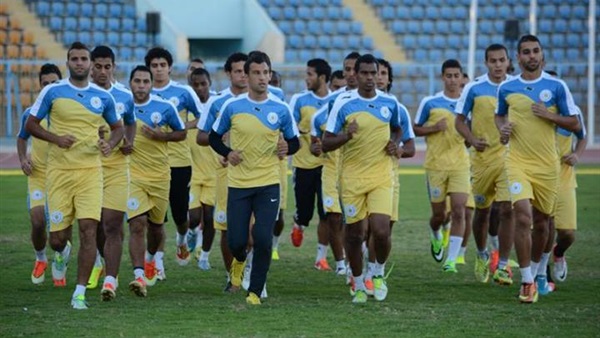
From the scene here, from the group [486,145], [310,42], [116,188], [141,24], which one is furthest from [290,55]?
[116,188]

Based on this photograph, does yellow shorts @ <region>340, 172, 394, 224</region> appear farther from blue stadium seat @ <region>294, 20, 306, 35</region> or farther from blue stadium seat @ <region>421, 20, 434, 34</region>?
blue stadium seat @ <region>421, 20, 434, 34</region>

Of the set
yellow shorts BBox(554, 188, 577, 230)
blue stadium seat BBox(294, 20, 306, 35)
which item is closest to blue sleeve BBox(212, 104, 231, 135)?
yellow shorts BBox(554, 188, 577, 230)

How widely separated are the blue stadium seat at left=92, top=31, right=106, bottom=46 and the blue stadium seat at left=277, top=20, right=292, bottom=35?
5.39 meters

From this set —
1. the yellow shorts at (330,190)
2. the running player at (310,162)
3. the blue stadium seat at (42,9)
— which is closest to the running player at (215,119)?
the yellow shorts at (330,190)

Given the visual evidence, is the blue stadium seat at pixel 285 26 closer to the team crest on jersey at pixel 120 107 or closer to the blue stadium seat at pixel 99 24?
the blue stadium seat at pixel 99 24

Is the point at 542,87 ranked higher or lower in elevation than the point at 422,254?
higher

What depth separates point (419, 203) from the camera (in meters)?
25.6

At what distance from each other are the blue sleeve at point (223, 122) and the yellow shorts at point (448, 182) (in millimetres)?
3946

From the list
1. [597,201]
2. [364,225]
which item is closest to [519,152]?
[364,225]

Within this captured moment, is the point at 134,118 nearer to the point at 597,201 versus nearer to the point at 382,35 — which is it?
the point at 597,201

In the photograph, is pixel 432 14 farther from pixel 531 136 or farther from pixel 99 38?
pixel 531 136

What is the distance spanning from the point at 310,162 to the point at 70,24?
80.2 feet

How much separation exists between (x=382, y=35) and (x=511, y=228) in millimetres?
28596

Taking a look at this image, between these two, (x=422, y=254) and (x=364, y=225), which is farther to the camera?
(x=422, y=254)
